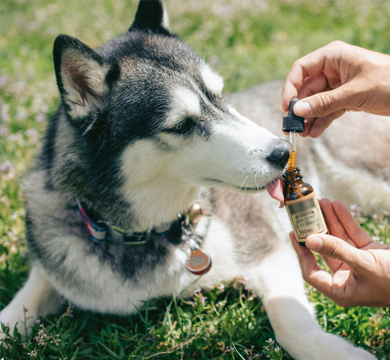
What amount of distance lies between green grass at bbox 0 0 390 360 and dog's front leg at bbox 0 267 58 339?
108 millimetres

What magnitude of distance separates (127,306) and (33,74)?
4.51 m

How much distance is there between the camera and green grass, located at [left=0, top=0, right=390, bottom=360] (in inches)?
86.0

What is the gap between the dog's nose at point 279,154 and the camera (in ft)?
6.23

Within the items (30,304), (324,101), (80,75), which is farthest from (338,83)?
(30,304)

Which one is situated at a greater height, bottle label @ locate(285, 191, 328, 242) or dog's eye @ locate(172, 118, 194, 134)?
dog's eye @ locate(172, 118, 194, 134)

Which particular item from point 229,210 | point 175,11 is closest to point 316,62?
point 229,210

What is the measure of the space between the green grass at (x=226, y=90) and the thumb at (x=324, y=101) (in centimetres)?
106

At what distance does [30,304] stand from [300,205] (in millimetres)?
1946

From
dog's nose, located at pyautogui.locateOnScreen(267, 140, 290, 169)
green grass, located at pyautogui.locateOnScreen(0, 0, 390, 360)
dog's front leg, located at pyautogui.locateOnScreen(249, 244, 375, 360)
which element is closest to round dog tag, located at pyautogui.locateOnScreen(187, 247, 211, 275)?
green grass, located at pyautogui.locateOnScreen(0, 0, 390, 360)

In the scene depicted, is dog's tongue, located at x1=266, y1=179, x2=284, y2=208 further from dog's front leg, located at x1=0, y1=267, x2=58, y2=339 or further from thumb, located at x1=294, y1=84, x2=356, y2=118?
dog's front leg, located at x1=0, y1=267, x2=58, y2=339

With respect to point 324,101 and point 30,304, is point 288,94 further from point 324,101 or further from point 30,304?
point 30,304

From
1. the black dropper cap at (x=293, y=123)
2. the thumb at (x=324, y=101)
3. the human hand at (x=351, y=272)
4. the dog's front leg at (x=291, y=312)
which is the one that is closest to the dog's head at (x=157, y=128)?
the black dropper cap at (x=293, y=123)

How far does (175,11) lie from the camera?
7.24 m

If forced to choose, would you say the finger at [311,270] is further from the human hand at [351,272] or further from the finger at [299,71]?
the finger at [299,71]
